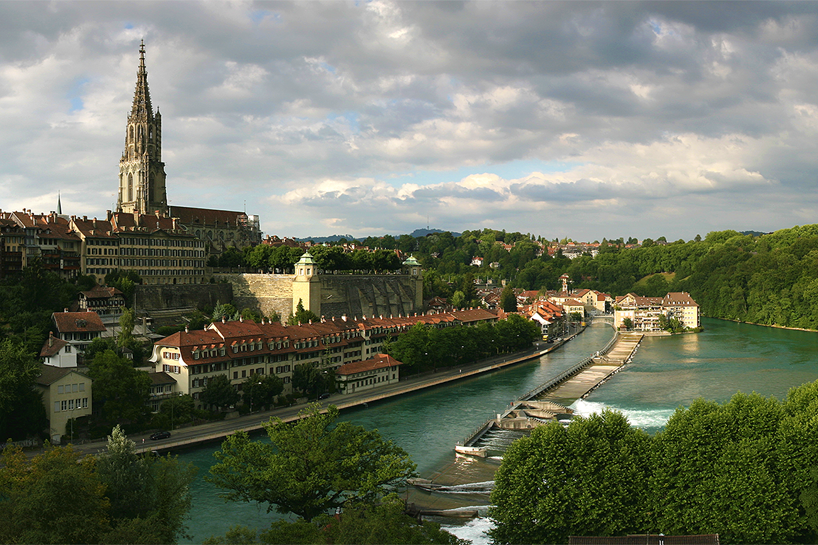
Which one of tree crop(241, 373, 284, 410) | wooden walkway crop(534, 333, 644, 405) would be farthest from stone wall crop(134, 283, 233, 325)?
wooden walkway crop(534, 333, 644, 405)

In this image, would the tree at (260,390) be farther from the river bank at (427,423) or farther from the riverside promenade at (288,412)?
the river bank at (427,423)

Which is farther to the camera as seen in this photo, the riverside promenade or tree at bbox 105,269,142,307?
tree at bbox 105,269,142,307

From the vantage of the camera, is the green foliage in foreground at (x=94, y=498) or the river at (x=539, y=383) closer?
the green foliage in foreground at (x=94, y=498)

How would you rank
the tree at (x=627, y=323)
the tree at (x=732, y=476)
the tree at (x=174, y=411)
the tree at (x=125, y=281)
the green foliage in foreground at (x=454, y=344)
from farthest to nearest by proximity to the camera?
the tree at (x=627, y=323) → the tree at (x=125, y=281) → the green foliage in foreground at (x=454, y=344) → the tree at (x=174, y=411) → the tree at (x=732, y=476)

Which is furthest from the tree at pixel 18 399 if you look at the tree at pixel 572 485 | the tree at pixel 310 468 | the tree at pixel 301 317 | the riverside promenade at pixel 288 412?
the tree at pixel 301 317

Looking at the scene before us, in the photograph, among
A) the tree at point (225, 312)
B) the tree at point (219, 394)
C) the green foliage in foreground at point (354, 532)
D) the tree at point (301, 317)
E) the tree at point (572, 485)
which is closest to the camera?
the green foliage in foreground at point (354, 532)

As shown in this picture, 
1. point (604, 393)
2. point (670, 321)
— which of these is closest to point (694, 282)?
point (670, 321)

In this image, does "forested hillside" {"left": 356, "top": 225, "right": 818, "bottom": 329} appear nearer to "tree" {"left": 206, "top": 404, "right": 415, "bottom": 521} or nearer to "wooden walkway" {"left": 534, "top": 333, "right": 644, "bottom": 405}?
"wooden walkway" {"left": 534, "top": 333, "right": 644, "bottom": 405}
